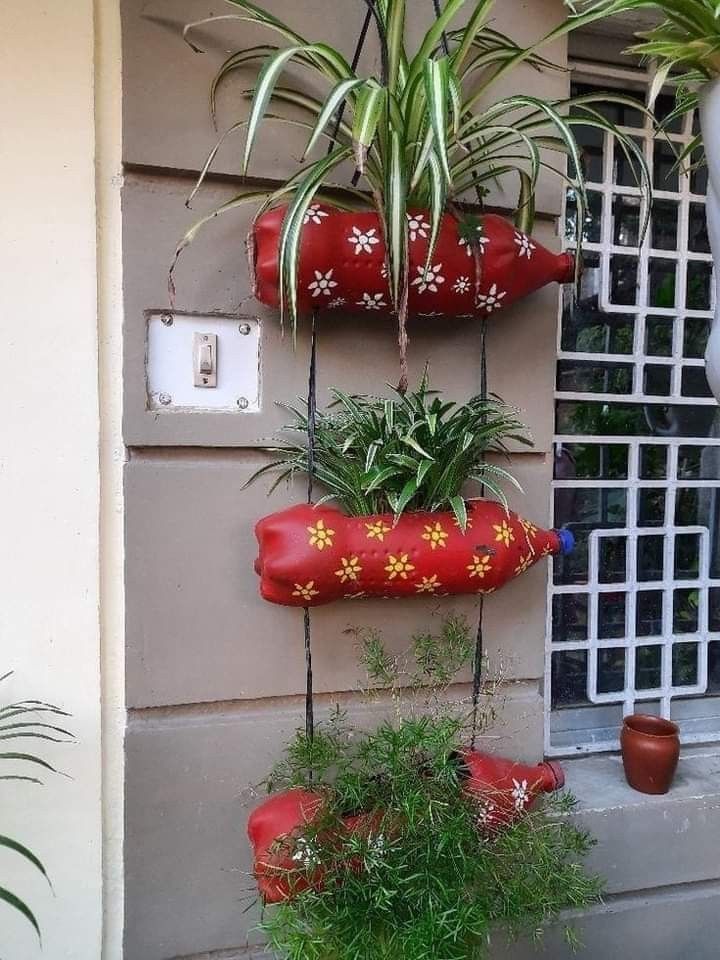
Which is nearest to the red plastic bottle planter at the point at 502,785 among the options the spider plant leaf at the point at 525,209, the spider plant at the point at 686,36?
the spider plant leaf at the point at 525,209

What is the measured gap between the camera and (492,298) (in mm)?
1739

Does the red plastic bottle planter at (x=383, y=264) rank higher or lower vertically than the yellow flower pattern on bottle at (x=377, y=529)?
higher

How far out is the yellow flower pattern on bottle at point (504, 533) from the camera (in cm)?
167

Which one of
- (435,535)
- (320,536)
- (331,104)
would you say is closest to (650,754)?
(435,535)

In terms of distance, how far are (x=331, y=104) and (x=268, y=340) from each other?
2.02 feet

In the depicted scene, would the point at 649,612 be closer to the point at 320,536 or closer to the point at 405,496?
the point at 405,496

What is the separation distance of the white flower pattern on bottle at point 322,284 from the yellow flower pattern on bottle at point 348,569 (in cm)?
62

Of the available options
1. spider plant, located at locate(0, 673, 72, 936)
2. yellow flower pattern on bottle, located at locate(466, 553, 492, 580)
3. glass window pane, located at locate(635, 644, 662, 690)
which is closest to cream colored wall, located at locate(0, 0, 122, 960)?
spider plant, located at locate(0, 673, 72, 936)

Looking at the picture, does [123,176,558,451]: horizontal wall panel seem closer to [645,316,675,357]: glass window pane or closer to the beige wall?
the beige wall

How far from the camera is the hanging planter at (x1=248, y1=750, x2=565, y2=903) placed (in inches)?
58.9

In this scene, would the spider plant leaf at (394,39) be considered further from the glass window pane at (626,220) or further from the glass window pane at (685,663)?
the glass window pane at (685,663)

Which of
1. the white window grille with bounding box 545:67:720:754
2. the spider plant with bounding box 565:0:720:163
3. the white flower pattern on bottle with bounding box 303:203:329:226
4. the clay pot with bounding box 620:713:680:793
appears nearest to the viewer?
the spider plant with bounding box 565:0:720:163

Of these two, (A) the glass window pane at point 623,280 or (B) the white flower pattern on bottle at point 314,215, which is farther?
(A) the glass window pane at point 623,280

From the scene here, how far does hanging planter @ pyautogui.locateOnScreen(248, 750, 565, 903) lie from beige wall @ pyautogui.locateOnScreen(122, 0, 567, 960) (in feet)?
0.83
